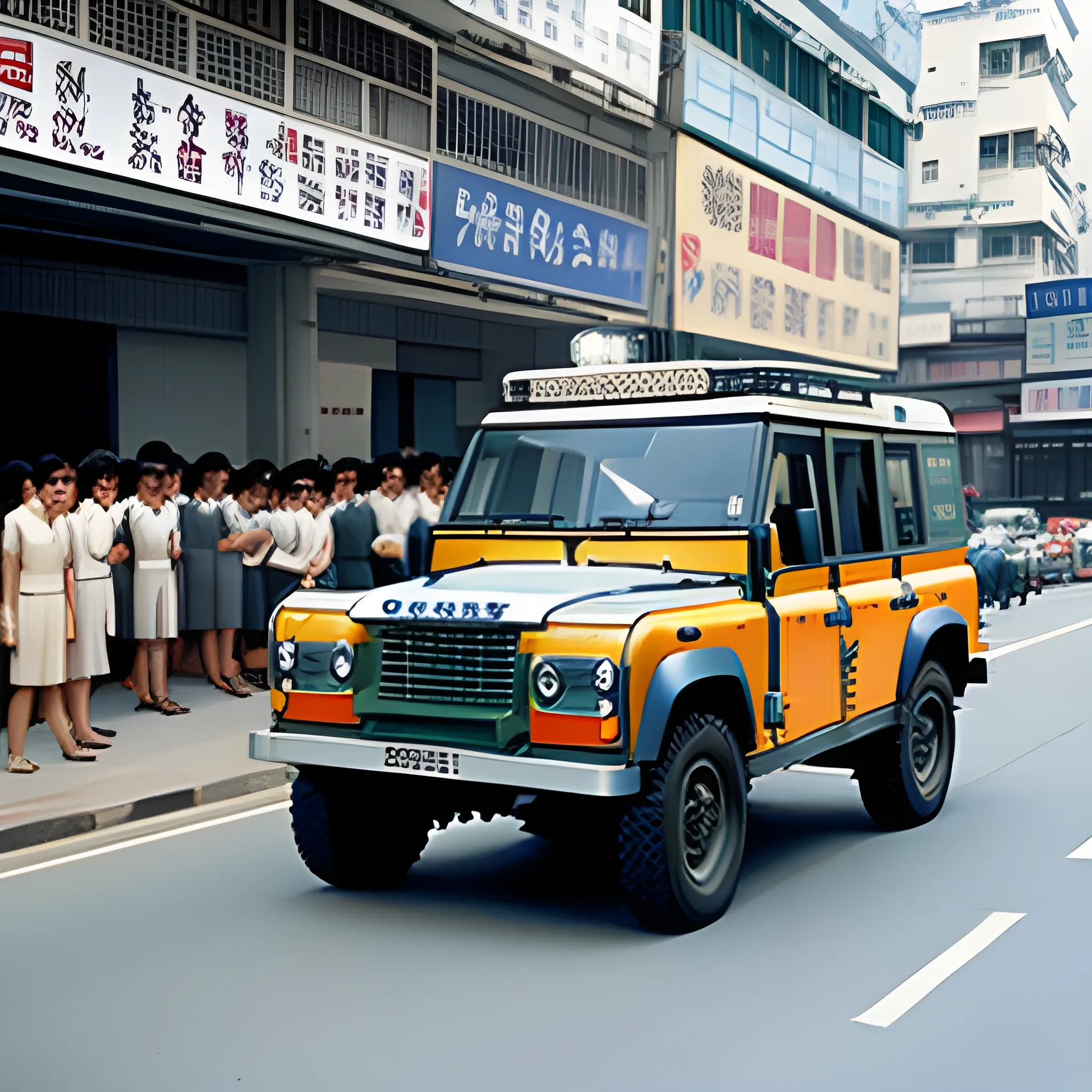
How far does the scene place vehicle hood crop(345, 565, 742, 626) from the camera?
5785 mm

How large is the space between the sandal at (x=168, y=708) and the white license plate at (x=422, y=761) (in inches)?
250

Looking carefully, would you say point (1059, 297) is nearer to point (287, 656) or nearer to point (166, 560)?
point (166, 560)

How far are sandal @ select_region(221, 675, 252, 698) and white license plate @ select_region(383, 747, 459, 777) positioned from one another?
23.6ft

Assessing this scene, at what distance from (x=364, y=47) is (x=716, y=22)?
34.7ft

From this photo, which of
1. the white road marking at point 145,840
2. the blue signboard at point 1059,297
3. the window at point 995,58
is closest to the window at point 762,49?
the white road marking at point 145,840

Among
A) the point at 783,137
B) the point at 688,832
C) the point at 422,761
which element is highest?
the point at 783,137

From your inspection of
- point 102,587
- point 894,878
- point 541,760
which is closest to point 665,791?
point 541,760

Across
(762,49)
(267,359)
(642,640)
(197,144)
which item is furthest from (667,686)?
(762,49)

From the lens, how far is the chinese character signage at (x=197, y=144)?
11.7 m

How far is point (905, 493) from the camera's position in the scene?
327 inches

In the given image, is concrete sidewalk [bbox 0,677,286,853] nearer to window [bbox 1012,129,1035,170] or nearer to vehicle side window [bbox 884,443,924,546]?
vehicle side window [bbox 884,443,924,546]

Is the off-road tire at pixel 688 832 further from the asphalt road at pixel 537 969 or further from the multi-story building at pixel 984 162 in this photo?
the multi-story building at pixel 984 162

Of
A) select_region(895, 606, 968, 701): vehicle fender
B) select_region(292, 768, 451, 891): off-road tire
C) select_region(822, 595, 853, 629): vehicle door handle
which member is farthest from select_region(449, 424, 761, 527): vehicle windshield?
select_region(895, 606, 968, 701): vehicle fender

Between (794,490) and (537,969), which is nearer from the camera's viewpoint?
(537,969)
